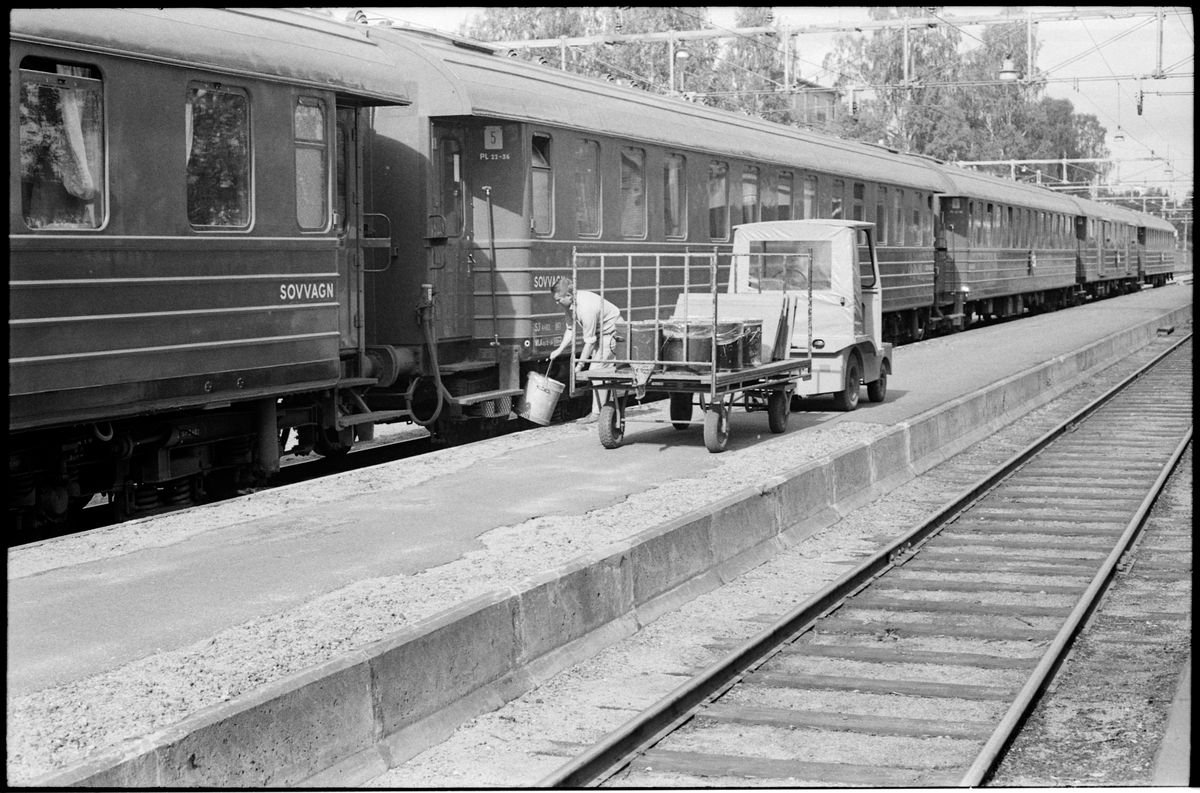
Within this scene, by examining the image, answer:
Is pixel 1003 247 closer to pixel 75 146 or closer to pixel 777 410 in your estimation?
pixel 777 410

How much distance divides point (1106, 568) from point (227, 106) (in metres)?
7.15

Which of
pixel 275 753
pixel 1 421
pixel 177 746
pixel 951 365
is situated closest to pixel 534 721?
pixel 275 753

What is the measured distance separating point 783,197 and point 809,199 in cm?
136

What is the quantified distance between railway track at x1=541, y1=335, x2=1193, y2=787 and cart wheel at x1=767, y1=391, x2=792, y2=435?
2.16 m

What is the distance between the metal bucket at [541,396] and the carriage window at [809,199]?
9945 mm

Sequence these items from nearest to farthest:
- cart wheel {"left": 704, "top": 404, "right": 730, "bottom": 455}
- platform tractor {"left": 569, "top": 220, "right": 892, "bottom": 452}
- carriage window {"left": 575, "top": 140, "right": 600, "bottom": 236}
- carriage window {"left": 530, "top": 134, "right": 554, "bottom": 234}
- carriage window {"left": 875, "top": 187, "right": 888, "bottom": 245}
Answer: platform tractor {"left": 569, "top": 220, "right": 892, "bottom": 452} < cart wheel {"left": 704, "top": 404, "right": 730, "bottom": 455} < carriage window {"left": 530, "top": 134, "right": 554, "bottom": 234} < carriage window {"left": 575, "top": 140, "right": 600, "bottom": 236} < carriage window {"left": 875, "top": 187, "right": 888, "bottom": 245}

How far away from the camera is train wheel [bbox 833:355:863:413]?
16656 millimetres

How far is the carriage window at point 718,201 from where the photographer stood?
19641 mm

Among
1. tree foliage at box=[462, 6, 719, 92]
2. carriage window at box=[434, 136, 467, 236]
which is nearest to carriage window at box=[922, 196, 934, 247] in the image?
tree foliage at box=[462, 6, 719, 92]

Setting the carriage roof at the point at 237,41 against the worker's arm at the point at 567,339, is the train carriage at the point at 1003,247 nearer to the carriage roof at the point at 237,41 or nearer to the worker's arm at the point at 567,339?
the worker's arm at the point at 567,339

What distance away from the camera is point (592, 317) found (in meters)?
13.4

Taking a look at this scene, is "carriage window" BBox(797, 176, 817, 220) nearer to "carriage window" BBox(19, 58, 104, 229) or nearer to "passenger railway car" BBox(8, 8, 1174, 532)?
"passenger railway car" BBox(8, 8, 1174, 532)

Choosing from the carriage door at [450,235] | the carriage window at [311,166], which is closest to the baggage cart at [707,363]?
the carriage door at [450,235]

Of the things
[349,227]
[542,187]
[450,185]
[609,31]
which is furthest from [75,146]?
[609,31]
